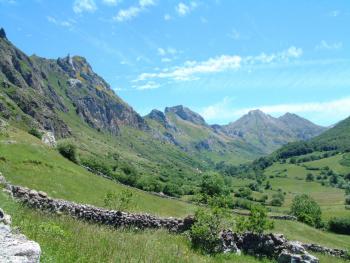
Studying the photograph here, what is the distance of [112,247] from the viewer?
56.7 feet

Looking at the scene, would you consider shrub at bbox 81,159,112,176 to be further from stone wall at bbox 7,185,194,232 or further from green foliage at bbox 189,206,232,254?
green foliage at bbox 189,206,232,254

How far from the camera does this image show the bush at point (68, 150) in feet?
355

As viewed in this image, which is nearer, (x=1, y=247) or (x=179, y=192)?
(x=1, y=247)

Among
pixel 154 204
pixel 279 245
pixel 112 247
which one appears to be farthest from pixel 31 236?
pixel 154 204

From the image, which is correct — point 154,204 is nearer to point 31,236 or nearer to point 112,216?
point 112,216

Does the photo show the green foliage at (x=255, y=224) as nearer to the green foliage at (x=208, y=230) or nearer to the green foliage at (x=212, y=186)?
the green foliage at (x=208, y=230)

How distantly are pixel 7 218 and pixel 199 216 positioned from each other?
14031mm

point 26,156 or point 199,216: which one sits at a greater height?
point 26,156

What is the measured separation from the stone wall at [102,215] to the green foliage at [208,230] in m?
3.33

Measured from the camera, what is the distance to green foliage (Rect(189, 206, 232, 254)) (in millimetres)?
26078

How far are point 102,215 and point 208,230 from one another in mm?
10287

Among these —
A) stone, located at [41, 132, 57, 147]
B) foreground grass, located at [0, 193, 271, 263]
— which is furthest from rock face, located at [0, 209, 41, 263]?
stone, located at [41, 132, 57, 147]

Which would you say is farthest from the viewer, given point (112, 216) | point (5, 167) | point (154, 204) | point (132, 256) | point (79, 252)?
point (154, 204)

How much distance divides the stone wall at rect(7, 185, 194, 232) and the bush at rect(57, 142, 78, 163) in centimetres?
7634
